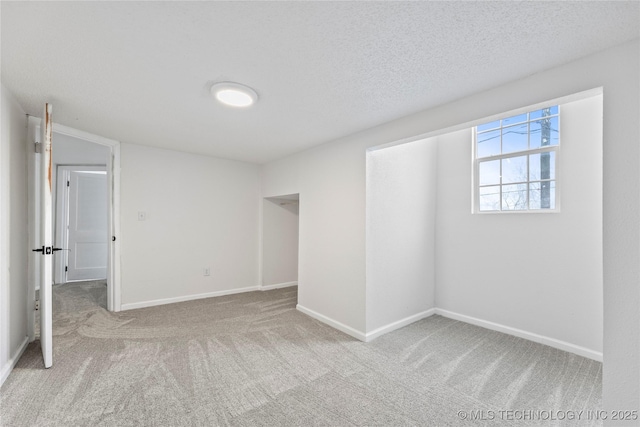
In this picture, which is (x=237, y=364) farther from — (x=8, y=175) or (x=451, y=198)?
(x=451, y=198)

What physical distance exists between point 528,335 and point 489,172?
183cm

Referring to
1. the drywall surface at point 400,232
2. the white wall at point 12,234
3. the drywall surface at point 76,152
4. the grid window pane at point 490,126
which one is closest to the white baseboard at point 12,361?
the white wall at point 12,234

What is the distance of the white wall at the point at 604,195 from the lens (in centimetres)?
138

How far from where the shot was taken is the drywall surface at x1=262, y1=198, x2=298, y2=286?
15.7 ft

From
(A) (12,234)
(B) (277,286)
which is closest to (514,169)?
(B) (277,286)

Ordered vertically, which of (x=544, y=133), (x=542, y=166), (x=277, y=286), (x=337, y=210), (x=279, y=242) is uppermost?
(x=544, y=133)

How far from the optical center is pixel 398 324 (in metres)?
3.12

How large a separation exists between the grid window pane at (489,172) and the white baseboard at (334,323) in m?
2.32

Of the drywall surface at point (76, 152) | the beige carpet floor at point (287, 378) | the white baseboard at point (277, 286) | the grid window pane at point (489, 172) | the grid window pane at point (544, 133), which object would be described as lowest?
the white baseboard at point (277, 286)

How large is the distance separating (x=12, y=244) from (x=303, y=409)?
2678 millimetres

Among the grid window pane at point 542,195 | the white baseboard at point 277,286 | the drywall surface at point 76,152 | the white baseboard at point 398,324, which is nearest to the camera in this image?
the grid window pane at point 542,195

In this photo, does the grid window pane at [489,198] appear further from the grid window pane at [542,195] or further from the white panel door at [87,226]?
the white panel door at [87,226]

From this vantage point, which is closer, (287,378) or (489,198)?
(287,378)

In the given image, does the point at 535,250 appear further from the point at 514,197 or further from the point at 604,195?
the point at 604,195
